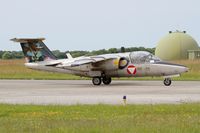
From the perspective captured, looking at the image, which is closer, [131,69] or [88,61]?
[131,69]

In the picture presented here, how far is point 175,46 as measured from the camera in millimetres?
95188

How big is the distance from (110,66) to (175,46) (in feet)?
210

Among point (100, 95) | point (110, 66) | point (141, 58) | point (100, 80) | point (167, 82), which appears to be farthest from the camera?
point (100, 80)

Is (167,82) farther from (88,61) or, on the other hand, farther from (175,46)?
(175,46)

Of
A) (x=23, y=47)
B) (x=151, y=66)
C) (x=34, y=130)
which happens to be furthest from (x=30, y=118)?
(x=23, y=47)

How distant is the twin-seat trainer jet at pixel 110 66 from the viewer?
105 ft

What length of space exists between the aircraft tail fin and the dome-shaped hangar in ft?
197

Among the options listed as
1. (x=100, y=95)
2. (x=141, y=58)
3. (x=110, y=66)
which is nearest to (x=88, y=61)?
(x=110, y=66)

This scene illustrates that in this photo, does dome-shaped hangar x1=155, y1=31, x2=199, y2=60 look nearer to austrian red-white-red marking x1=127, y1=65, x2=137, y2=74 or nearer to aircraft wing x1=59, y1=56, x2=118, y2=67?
aircraft wing x1=59, y1=56, x2=118, y2=67

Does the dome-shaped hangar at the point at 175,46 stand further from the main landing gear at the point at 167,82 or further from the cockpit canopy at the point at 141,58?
the main landing gear at the point at 167,82

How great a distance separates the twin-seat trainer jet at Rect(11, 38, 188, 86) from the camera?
31953 mm

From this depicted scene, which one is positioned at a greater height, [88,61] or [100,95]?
[88,61]

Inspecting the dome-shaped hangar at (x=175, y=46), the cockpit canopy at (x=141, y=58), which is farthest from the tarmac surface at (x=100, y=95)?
the dome-shaped hangar at (x=175, y=46)

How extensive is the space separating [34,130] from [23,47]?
26111 millimetres
